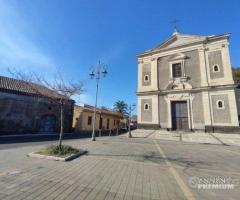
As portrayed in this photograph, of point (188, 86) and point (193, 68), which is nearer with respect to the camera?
point (188, 86)

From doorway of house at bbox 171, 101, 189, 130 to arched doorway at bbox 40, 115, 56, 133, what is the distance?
1731cm

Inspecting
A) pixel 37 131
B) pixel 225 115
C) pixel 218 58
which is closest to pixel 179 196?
pixel 225 115

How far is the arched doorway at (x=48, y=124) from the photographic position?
855 inches

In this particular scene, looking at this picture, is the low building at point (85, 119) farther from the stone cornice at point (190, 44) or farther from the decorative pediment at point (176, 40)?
the decorative pediment at point (176, 40)

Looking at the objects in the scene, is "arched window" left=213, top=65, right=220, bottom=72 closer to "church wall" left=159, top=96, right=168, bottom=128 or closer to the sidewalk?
"church wall" left=159, top=96, right=168, bottom=128

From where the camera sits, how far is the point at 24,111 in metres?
19.7

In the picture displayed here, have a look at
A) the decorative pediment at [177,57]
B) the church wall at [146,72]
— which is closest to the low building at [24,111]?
the church wall at [146,72]

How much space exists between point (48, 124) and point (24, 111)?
3.79 metres

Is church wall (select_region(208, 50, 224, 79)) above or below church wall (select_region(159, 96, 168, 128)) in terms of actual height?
above

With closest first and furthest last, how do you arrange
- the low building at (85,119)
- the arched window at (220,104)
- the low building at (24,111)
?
the low building at (24,111)
the arched window at (220,104)
the low building at (85,119)

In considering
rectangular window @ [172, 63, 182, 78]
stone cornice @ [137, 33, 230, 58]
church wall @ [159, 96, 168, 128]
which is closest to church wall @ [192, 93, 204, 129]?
church wall @ [159, 96, 168, 128]

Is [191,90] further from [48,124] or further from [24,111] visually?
[24,111]

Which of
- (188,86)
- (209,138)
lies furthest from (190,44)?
(209,138)

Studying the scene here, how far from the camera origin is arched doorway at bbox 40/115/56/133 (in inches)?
855
